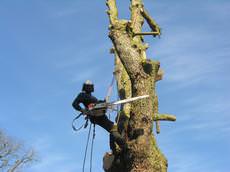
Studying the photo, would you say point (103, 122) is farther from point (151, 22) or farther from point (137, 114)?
point (151, 22)

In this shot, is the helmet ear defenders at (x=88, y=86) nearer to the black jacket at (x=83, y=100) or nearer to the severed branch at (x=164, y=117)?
the black jacket at (x=83, y=100)

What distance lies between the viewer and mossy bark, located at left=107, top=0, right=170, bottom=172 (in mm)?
6535

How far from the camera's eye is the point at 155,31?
33.7 ft

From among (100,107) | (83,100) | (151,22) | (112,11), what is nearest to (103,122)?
(100,107)

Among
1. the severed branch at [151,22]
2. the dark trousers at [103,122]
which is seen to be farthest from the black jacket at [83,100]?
the severed branch at [151,22]

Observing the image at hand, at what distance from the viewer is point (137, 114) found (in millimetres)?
6758

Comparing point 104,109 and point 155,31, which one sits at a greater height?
point 155,31

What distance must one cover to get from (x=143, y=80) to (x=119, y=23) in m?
1.31

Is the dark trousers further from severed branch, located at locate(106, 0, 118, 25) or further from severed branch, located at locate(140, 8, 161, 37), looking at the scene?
severed branch, located at locate(140, 8, 161, 37)

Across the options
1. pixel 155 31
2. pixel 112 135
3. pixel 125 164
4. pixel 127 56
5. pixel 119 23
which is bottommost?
pixel 125 164

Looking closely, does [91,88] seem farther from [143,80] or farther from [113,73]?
[113,73]

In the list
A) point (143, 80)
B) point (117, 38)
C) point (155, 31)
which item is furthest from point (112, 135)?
point (155, 31)

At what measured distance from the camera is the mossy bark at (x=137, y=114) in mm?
6535

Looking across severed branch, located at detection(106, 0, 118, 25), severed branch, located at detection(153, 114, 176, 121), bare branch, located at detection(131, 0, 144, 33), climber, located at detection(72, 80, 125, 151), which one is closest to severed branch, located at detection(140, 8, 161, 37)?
bare branch, located at detection(131, 0, 144, 33)
